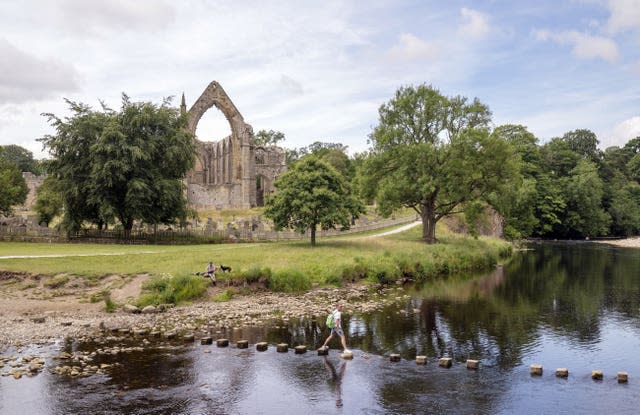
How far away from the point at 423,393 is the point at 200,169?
8610 cm

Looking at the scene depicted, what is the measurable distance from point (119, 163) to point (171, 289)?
18053 millimetres

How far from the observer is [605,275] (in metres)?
46.2

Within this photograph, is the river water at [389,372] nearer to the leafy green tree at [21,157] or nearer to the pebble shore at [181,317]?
the pebble shore at [181,317]

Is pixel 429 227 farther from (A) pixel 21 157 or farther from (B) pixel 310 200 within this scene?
(A) pixel 21 157

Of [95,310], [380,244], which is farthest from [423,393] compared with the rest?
[380,244]

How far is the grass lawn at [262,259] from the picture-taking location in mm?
35344

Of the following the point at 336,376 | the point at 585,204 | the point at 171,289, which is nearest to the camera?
the point at 336,376

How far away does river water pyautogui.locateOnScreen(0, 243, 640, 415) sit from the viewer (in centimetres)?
1705

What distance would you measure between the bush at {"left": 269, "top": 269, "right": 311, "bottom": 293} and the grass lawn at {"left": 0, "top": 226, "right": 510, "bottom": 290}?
16.3 inches

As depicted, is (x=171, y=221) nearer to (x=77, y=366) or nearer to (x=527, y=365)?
(x=77, y=366)

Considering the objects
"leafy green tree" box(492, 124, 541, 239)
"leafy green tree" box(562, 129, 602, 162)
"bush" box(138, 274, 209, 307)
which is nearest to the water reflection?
"bush" box(138, 274, 209, 307)

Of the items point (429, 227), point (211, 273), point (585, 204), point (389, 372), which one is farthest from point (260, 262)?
point (585, 204)

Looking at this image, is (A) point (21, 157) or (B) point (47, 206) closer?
(B) point (47, 206)

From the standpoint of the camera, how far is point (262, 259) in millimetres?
39312
